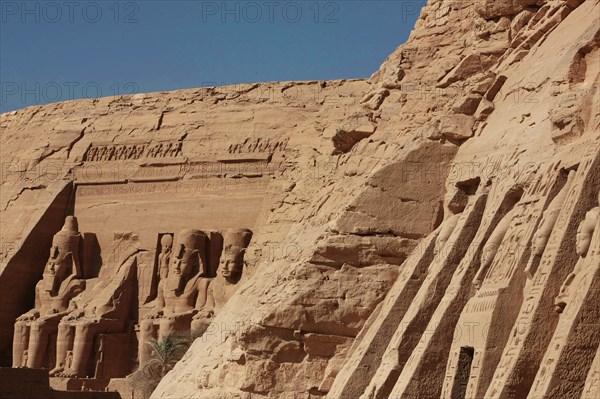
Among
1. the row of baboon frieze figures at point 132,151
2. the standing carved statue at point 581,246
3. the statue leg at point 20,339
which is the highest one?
the row of baboon frieze figures at point 132,151

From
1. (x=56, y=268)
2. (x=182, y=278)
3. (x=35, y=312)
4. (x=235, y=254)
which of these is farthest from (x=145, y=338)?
(x=56, y=268)

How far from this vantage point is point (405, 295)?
49.4ft

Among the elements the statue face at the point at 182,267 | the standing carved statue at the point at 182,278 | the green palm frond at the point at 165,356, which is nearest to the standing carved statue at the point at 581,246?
the green palm frond at the point at 165,356

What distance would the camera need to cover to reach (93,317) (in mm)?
26156

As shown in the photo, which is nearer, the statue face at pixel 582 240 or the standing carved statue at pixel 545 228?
the statue face at pixel 582 240

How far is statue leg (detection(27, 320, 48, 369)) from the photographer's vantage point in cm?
2620

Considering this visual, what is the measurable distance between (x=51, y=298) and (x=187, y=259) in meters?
3.49

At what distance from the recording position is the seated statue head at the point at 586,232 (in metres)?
11.3

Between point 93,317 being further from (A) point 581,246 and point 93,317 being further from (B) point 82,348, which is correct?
(A) point 581,246

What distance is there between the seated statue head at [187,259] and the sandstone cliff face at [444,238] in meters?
2.56

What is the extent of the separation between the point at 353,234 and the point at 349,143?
3.14 metres

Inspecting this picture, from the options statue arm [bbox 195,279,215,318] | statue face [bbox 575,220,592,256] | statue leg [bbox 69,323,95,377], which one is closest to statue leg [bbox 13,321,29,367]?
statue leg [bbox 69,323,95,377]

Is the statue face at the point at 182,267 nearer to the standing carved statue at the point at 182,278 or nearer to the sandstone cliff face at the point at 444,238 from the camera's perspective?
the standing carved statue at the point at 182,278

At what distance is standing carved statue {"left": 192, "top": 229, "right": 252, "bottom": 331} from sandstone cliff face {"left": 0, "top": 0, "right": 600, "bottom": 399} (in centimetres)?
143
